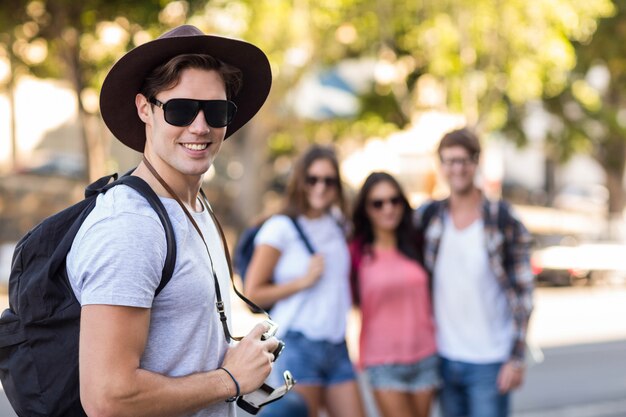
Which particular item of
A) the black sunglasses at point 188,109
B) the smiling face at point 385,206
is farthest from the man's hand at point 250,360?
the smiling face at point 385,206

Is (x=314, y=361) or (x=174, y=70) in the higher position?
(x=174, y=70)

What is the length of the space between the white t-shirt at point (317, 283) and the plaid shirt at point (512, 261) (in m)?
0.77

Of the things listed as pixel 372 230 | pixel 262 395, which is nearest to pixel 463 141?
pixel 372 230

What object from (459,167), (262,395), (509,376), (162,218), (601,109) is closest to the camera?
(162,218)

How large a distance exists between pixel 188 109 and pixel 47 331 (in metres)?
0.62

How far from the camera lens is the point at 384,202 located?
5461 mm

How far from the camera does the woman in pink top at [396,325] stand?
526cm

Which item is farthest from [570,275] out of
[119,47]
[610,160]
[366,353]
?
[366,353]

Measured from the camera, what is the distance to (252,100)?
116 inches

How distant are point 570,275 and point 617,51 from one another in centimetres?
484

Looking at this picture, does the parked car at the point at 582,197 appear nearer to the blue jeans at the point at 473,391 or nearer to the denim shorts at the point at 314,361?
the blue jeans at the point at 473,391

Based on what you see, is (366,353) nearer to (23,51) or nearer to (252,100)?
(252,100)

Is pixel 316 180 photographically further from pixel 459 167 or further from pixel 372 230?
pixel 459 167

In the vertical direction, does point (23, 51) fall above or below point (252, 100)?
above
